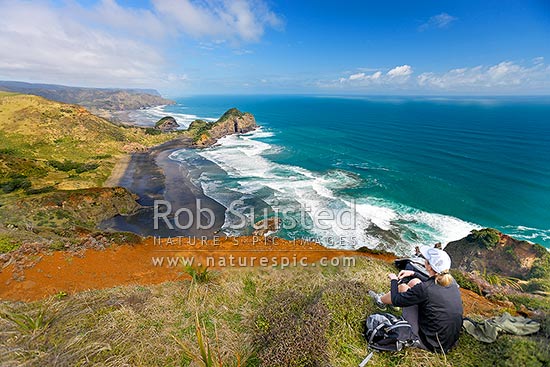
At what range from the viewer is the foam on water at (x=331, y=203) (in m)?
20.0

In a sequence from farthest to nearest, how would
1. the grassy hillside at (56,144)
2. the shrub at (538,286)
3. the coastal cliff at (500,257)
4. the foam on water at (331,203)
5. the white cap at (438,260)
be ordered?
the grassy hillside at (56,144), the foam on water at (331,203), the coastal cliff at (500,257), the shrub at (538,286), the white cap at (438,260)

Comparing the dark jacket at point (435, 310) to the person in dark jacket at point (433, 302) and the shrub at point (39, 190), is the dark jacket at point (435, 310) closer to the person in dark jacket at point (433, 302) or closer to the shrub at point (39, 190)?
the person in dark jacket at point (433, 302)

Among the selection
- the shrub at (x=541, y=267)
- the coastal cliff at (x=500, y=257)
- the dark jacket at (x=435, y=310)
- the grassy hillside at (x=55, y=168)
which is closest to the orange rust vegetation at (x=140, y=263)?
the grassy hillside at (x=55, y=168)

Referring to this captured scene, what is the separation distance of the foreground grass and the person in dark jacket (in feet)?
1.00

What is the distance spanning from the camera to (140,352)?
416 cm

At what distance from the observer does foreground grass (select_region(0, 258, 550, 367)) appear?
12.4ft

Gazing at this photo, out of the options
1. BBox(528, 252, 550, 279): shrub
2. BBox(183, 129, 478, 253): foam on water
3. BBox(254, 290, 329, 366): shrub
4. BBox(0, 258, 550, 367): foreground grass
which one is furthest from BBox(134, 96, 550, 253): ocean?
BBox(254, 290, 329, 366): shrub

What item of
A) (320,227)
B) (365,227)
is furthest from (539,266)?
(320,227)

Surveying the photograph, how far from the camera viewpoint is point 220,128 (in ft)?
212

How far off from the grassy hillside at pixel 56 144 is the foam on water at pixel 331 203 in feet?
58.5

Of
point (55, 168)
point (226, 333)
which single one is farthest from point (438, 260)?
point (55, 168)

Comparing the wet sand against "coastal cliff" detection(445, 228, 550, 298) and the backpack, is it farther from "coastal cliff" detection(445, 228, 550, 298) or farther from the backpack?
"coastal cliff" detection(445, 228, 550, 298)

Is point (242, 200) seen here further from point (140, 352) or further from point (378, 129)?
point (378, 129)

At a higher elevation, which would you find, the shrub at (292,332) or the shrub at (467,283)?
the shrub at (292,332)
